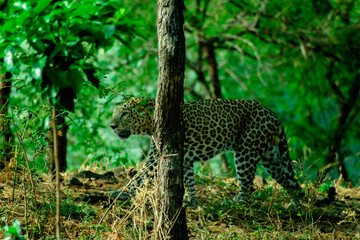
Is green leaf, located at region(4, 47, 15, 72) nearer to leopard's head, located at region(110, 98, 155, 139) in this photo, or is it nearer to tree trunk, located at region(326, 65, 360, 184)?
leopard's head, located at region(110, 98, 155, 139)

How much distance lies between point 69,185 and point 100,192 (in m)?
0.51

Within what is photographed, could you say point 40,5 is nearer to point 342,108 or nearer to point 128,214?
point 128,214

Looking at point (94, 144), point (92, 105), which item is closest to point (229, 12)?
point (92, 105)

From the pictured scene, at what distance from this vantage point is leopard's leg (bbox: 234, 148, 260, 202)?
7.30 meters

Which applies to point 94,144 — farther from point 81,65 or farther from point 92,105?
point 81,65

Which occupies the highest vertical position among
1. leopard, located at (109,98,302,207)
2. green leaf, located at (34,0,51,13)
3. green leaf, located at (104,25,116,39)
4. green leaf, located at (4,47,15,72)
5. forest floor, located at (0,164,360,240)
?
green leaf, located at (34,0,51,13)

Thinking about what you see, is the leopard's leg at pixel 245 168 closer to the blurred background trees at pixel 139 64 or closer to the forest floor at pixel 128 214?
the forest floor at pixel 128 214

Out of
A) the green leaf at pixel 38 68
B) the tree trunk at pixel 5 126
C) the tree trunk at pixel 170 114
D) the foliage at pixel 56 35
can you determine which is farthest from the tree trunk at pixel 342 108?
the green leaf at pixel 38 68

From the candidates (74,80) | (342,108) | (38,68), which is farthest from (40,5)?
(342,108)

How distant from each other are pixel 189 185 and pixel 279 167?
1.65 meters

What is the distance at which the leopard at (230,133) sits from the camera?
7211mm

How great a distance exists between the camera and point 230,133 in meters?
7.51

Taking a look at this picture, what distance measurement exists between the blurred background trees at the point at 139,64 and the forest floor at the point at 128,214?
0.50 metres

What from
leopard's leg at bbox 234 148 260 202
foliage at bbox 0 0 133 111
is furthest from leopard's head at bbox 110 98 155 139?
foliage at bbox 0 0 133 111
